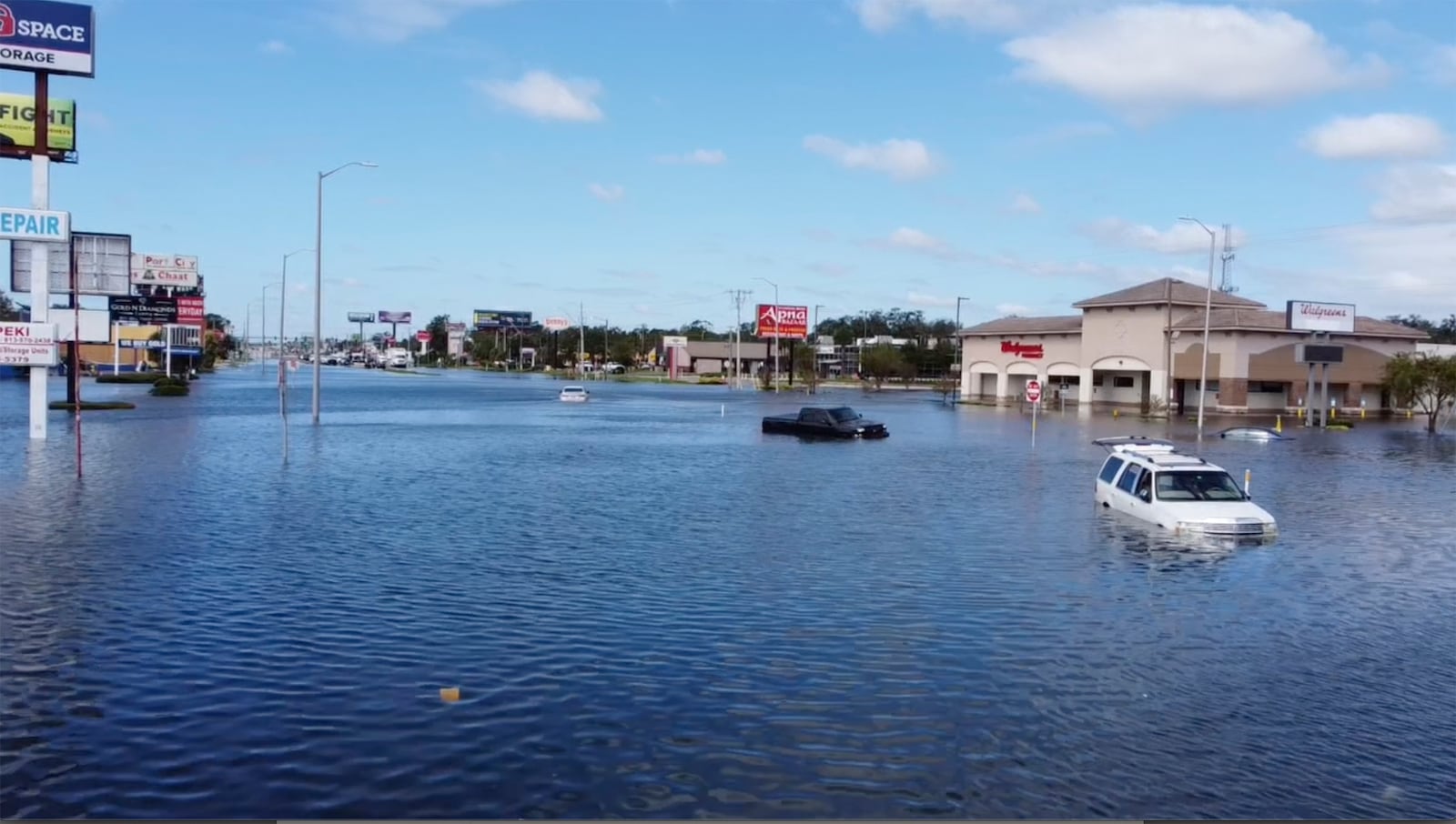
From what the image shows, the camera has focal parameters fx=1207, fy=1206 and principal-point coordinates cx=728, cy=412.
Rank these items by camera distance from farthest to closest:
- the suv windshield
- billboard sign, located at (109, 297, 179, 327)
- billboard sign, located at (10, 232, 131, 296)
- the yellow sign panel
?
billboard sign, located at (109, 297, 179, 327) → billboard sign, located at (10, 232, 131, 296) → the yellow sign panel → the suv windshield

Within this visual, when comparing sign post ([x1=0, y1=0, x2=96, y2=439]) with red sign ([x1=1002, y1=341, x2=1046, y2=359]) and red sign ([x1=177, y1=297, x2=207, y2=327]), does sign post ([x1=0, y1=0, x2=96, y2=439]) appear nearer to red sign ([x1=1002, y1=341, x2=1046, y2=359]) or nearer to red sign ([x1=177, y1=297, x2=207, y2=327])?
red sign ([x1=1002, y1=341, x2=1046, y2=359])

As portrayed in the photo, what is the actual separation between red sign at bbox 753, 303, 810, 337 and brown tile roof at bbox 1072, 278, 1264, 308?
3811cm

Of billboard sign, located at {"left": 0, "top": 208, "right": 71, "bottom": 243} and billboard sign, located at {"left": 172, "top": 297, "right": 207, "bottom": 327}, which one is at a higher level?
billboard sign, located at {"left": 172, "top": 297, "right": 207, "bottom": 327}

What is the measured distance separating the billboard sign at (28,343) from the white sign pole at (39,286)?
1169 mm

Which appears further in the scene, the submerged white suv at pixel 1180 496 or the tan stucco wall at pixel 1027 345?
the tan stucco wall at pixel 1027 345

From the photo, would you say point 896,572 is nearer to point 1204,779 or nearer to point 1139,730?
point 1139,730

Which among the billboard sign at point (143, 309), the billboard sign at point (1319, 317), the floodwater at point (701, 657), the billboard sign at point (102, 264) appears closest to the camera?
the floodwater at point (701, 657)

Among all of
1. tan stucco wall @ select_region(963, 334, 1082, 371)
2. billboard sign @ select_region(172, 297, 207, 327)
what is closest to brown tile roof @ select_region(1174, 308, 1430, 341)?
tan stucco wall @ select_region(963, 334, 1082, 371)

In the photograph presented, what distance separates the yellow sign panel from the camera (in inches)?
1673

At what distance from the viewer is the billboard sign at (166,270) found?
113 meters

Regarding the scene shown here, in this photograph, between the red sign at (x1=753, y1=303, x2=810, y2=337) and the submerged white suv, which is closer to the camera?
the submerged white suv

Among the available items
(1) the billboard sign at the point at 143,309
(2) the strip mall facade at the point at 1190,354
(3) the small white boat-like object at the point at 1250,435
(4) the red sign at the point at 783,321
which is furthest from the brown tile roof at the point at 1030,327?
(1) the billboard sign at the point at 143,309

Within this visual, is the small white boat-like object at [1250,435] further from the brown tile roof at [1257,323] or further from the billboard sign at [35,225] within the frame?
the billboard sign at [35,225]

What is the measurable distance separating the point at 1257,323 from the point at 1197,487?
6527 centimetres
